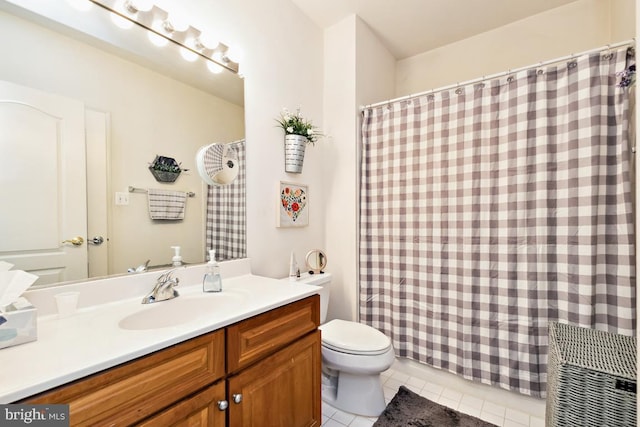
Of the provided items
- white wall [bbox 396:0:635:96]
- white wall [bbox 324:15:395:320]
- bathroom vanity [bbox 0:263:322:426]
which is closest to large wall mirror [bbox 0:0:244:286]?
bathroom vanity [bbox 0:263:322:426]

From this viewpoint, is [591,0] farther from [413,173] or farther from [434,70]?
[413,173]

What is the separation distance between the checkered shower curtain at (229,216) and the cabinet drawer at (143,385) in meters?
0.69

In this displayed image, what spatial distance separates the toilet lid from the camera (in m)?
1.50

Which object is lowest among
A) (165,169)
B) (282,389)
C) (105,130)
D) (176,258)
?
(282,389)

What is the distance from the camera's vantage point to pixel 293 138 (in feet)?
6.01

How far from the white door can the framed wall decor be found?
3.27 ft

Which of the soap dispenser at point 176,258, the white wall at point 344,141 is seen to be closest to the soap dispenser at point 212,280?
the soap dispenser at point 176,258

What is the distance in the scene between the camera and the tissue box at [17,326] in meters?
0.72

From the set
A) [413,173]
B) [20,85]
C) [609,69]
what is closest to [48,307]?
[20,85]

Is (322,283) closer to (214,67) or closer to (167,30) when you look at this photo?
(214,67)

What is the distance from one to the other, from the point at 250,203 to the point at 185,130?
51 cm

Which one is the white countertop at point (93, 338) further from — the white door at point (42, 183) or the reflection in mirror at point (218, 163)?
the reflection in mirror at point (218, 163)

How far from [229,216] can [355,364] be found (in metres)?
1.03

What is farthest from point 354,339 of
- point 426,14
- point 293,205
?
point 426,14
